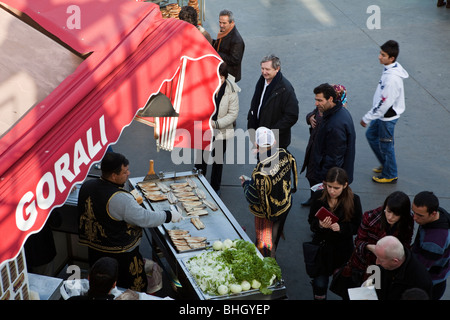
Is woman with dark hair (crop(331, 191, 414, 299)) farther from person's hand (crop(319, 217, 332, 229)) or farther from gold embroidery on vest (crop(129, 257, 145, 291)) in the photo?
gold embroidery on vest (crop(129, 257, 145, 291))

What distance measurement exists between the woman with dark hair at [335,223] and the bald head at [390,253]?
0.96m

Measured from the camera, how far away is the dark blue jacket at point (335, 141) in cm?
652

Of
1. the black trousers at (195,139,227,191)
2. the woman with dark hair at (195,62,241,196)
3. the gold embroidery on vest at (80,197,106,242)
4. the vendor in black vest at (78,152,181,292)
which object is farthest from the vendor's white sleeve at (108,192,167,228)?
the black trousers at (195,139,227,191)

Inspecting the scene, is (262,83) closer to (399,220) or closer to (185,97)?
(185,97)

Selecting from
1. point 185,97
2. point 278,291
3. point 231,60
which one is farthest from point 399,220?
point 231,60

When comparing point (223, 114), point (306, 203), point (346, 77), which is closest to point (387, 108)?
point (306, 203)

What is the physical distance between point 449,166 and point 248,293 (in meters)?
4.93

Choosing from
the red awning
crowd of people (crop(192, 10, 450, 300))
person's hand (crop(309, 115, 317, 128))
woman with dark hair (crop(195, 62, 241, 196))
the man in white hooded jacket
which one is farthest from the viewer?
the man in white hooded jacket

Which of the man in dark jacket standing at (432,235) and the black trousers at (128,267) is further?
the black trousers at (128,267)

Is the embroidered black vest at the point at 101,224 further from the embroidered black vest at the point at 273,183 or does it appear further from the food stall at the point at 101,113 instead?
the embroidered black vest at the point at 273,183

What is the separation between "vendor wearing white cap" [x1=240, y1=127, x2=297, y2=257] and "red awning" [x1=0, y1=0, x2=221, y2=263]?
2.81 ft

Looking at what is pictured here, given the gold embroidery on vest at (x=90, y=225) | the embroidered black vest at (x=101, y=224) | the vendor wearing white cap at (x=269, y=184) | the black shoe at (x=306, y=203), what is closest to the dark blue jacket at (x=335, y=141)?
the vendor wearing white cap at (x=269, y=184)

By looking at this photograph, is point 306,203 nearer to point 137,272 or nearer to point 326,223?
point 326,223

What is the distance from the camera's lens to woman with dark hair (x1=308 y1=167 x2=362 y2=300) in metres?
5.30
